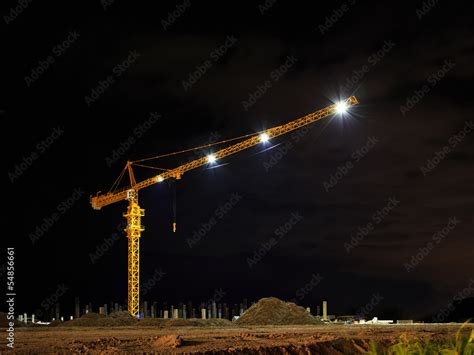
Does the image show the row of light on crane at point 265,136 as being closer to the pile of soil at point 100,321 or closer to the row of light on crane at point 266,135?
the row of light on crane at point 266,135

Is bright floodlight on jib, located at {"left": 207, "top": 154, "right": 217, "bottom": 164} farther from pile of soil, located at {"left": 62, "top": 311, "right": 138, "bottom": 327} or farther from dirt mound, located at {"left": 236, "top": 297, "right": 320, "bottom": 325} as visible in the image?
pile of soil, located at {"left": 62, "top": 311, "right": 138, "bottom": 327}

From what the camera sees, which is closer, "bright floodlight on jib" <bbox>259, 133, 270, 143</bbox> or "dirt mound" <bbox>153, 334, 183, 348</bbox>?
"dirt mound" <bbox>153, 334, 183, 348</bbox>

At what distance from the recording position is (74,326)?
140 feet

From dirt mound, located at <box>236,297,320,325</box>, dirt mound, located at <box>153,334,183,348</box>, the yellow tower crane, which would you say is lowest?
dirt mound, located at <box>236,297,320,325</box>

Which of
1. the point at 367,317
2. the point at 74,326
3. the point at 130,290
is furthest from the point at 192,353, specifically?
the point at 130,290

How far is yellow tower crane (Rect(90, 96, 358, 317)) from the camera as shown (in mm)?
68625

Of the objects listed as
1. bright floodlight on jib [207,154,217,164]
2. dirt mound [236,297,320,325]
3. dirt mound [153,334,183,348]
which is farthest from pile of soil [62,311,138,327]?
bright floodlight on jib [207,154,217,164]

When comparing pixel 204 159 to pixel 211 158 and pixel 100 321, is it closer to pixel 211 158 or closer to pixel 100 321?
pixel 211 158

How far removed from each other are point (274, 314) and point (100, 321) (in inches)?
530

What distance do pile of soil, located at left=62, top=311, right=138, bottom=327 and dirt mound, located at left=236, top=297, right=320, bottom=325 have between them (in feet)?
28.7

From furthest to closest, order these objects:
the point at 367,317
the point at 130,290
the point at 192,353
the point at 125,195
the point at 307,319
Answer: the point at 125,195 → the point at 130,290 → the point at 367,317 → the point at 307,319 → the point at 192,353

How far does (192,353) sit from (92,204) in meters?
63.1

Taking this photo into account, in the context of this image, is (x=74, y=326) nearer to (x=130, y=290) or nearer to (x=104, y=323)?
(x=104, y=323)

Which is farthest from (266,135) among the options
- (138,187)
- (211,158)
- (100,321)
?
(100,321)
